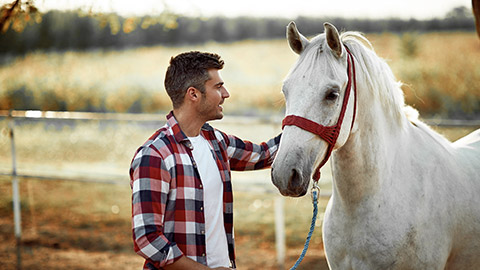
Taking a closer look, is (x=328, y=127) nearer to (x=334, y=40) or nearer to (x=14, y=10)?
(x=334, y=40)

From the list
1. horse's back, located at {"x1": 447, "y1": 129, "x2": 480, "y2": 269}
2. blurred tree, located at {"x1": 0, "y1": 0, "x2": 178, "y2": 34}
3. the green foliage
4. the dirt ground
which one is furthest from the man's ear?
the green foliage

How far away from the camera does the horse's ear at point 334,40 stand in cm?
179

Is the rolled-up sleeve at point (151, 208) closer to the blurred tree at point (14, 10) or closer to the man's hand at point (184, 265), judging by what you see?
the man's hand at point (184, 265)

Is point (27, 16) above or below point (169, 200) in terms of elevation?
above

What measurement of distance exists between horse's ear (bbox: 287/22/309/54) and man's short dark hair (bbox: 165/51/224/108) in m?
0.43

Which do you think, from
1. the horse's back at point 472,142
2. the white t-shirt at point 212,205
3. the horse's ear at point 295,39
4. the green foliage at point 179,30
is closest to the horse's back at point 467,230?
the horse's back at point 472,142

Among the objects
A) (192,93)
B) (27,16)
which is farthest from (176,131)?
(27,16)

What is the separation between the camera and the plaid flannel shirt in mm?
1542

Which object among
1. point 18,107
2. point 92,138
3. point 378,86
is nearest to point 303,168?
point 378,86

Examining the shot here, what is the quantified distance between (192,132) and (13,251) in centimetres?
450

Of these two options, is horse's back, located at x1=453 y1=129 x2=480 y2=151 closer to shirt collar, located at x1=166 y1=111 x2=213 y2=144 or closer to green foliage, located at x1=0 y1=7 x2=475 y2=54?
shirt collar, located at x1=166 y1=111 x2=213 y2=144

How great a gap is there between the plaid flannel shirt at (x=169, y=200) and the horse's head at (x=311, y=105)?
0.29 meters

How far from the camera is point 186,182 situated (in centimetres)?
167

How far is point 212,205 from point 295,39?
0.86m
